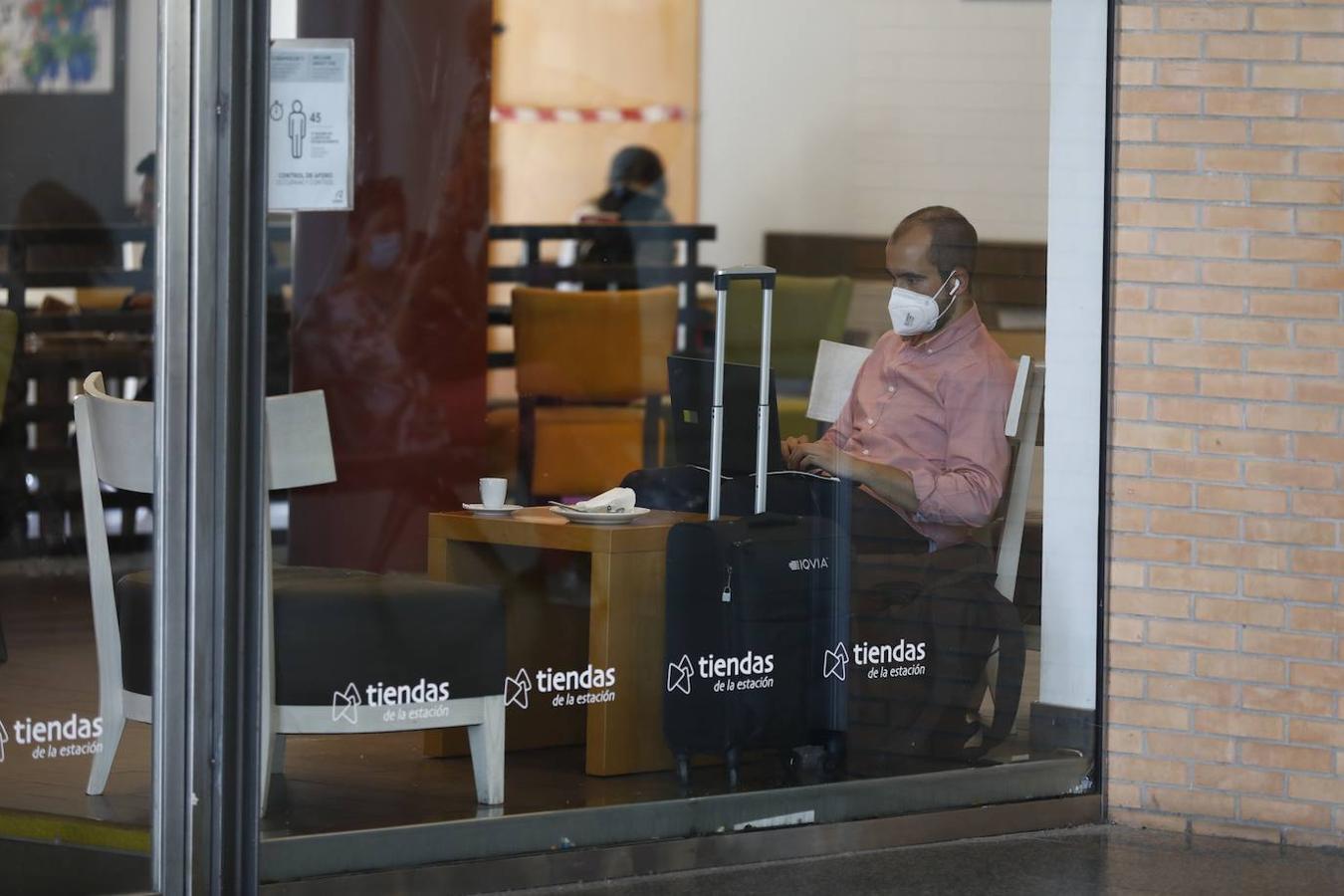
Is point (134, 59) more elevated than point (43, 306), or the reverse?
point (134, 59)

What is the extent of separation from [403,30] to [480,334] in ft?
2.29

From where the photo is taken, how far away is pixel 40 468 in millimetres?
3662

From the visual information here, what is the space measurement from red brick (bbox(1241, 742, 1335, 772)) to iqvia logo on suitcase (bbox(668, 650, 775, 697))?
121 cm

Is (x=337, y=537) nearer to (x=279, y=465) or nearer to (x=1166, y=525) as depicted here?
(x=279, y=465)

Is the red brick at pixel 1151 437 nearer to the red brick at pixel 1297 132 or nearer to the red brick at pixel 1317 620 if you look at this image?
the red brick at pixel 1317 620

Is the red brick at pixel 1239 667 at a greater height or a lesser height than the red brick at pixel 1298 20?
lesser

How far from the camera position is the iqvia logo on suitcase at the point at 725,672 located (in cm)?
433

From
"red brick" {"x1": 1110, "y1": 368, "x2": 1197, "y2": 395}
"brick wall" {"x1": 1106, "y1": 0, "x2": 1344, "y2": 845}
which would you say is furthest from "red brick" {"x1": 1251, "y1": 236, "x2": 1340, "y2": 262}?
"red brick" {"x1": 1110, "y1": 368, "x2": 1197, "y2": 395}

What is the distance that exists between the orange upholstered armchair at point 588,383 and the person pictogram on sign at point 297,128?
25.9 inches

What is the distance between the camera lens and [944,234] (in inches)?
182

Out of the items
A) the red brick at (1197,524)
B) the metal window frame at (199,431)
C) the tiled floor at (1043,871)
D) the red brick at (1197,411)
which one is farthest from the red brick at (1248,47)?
the metal window frame at (199,431)

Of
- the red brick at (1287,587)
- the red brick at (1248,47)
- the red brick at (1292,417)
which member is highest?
the red brick at (1248,47)

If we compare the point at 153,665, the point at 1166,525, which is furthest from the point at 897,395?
the point at 153,665

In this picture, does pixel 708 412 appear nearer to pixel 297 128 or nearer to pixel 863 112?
pixel 863 112
